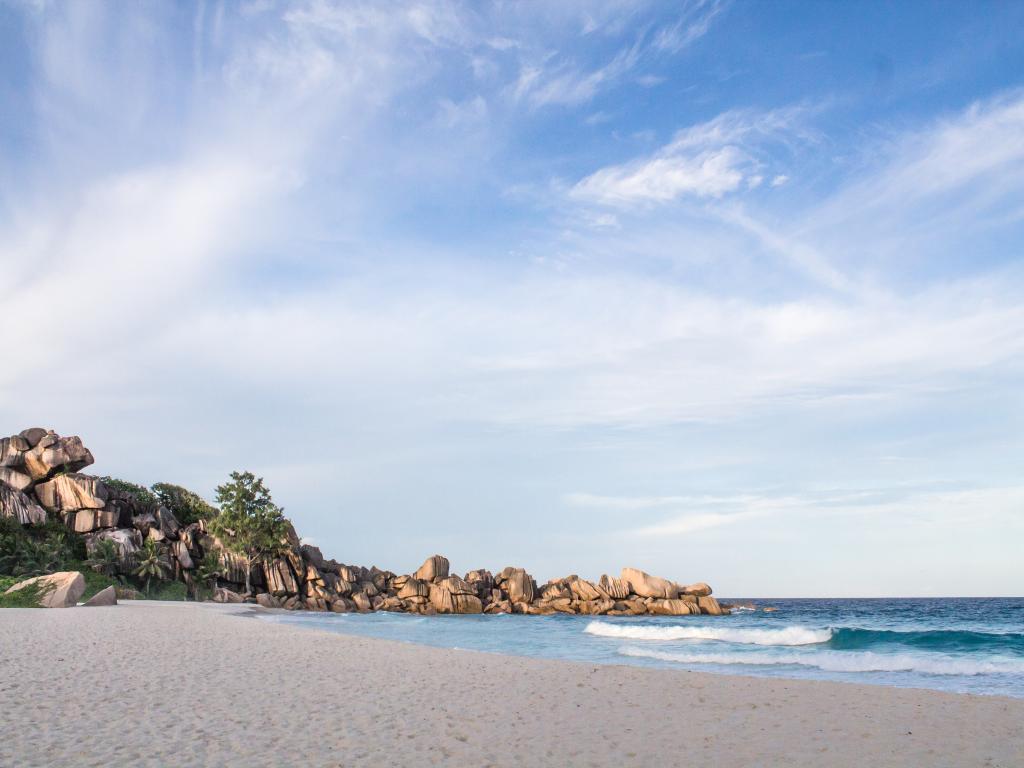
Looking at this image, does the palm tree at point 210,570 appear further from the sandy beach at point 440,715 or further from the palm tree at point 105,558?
the sandy beach at point 440,715

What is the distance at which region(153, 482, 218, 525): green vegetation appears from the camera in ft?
294

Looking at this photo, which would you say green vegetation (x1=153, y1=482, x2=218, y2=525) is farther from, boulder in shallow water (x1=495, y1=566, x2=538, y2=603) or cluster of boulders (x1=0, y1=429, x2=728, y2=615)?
boulder in shallow water (x1=495, y1=566, x2=538, y2=603)

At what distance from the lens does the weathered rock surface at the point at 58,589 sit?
36938mm

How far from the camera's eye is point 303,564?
277ft

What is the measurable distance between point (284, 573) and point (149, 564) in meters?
15.1

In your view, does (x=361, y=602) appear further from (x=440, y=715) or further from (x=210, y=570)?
(x=440, y=715)

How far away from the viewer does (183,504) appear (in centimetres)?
9138

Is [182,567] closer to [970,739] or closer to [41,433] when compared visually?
[41,433]

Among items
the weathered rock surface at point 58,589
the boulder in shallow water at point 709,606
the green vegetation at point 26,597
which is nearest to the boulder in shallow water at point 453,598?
the boulder in shallow water at point 709,606

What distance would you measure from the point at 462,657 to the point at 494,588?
231 feet

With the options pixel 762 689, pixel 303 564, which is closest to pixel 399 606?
pixel 303 564

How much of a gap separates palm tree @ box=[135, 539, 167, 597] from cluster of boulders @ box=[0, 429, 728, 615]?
39.0 inches

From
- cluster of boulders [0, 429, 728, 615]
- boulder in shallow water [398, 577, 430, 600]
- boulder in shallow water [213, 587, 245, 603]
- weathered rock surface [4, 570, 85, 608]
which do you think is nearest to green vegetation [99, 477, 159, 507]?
cluster of boulders [0, 429, 728, 615]

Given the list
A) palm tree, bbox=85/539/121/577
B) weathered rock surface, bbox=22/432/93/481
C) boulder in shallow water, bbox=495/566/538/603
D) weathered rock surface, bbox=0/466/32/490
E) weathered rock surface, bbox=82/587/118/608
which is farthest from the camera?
boulder in shallow water, bbox=495/566/538/603
